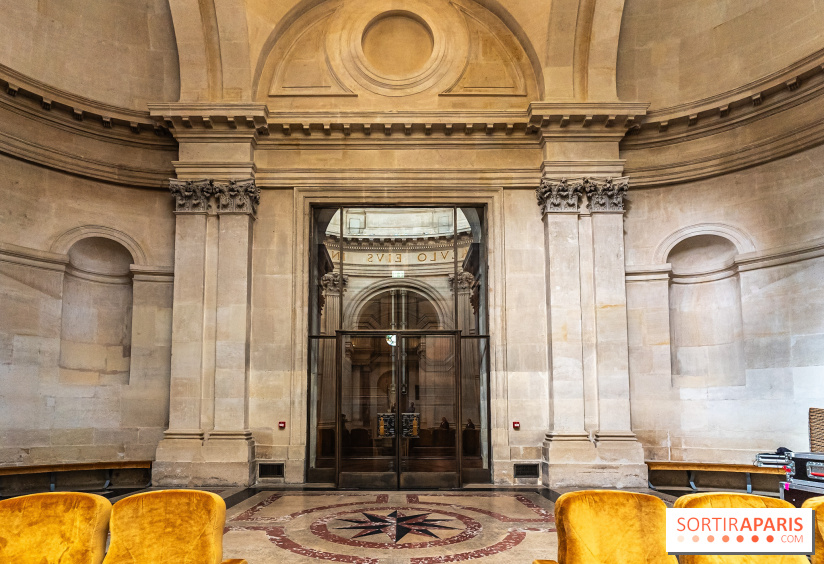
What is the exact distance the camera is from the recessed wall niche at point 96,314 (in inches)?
567

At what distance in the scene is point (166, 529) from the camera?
4668 mm

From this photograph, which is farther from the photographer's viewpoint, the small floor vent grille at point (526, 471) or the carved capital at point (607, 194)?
the carved capital at point (607, 194)

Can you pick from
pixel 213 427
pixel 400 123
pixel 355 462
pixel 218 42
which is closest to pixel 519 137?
pixel 400 123

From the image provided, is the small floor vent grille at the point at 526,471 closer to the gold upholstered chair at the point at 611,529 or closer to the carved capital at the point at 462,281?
the carved capital at the point at 462,281

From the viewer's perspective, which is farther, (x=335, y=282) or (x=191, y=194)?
(x=335, y=282)

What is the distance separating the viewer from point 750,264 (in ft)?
45.1

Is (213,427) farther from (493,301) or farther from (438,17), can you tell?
(438,17)

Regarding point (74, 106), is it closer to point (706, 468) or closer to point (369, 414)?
point (369, 414)

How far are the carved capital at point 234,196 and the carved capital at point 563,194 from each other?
6200mm

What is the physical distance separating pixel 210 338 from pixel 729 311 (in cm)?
1085

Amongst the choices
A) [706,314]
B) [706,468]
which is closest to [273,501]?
[706,468]

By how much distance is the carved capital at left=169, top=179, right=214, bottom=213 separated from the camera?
1402 centimetres
